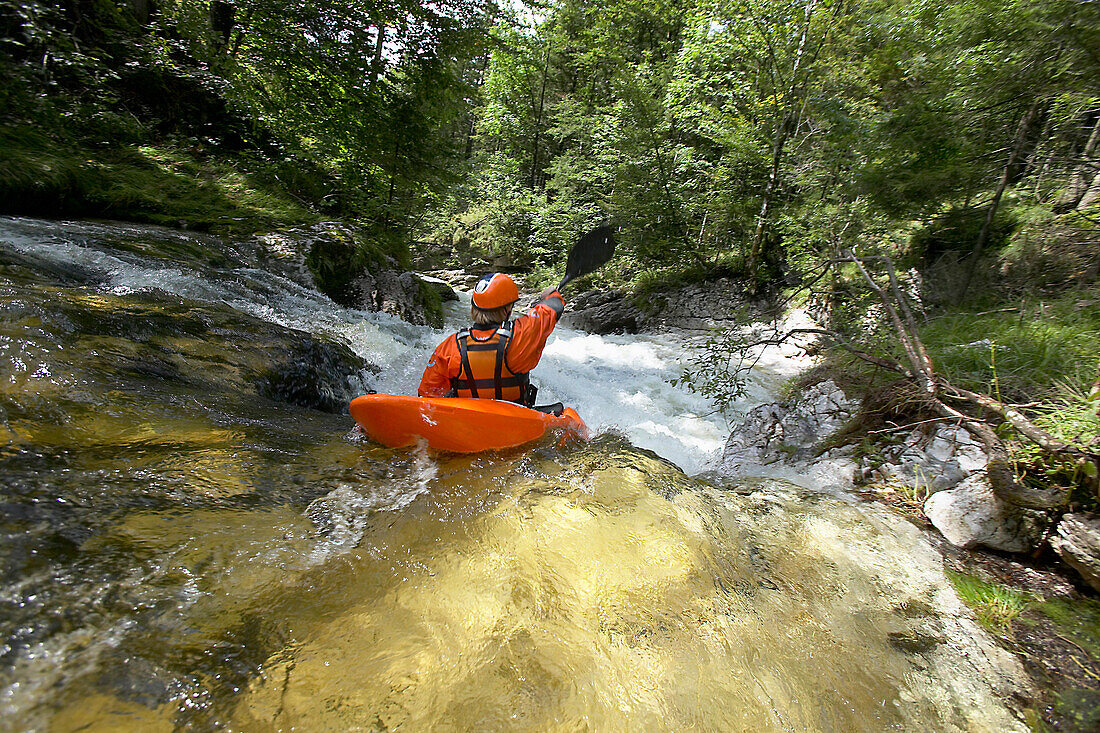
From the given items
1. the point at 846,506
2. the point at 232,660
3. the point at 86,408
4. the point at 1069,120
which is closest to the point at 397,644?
the point at 232,660

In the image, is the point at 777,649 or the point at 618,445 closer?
the point at 777,649

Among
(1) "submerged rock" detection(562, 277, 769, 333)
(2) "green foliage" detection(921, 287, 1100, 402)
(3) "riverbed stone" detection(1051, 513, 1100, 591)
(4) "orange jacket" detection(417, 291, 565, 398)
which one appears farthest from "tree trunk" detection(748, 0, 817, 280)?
(3) "riverbed stone" detection(1051, 513, 1100, 591)

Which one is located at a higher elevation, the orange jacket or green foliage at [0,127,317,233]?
green foliage at [0,127,317,233]

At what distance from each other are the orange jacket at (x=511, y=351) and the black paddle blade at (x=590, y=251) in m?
1.81

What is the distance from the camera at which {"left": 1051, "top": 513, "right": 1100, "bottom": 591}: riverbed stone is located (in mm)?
1580

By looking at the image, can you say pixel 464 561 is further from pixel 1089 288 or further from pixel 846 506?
pixel 1089 288

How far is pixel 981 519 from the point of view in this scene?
1943 millimetres

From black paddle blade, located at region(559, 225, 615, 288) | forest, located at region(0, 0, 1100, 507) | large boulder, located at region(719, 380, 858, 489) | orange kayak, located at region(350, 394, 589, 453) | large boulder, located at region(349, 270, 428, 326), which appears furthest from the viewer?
large boulder, located at region(349, 270, 428, 326)

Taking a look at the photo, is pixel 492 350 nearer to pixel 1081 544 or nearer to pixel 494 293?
pixel 494 293

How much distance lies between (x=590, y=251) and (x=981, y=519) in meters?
3.64

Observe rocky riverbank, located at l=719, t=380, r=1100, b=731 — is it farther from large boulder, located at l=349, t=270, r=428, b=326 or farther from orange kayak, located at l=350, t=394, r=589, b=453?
large boulder, located at l=349, t=270, r=428, b=326

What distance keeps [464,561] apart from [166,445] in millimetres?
1177

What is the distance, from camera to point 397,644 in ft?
3.59

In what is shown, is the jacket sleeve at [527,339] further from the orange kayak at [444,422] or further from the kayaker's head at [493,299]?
the orange kayak at [444,422]
